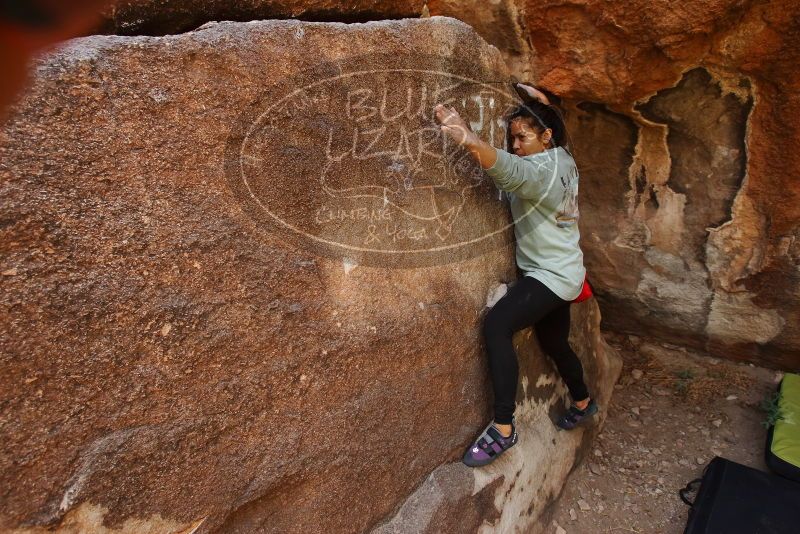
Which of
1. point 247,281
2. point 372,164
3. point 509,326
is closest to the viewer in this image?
point 247,281

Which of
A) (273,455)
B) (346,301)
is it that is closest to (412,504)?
(273,455)

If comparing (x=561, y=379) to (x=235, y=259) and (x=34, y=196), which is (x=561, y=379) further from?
(x=34, y=196)

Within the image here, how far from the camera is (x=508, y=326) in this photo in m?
1.44

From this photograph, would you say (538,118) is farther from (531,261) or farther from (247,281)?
(247,281)

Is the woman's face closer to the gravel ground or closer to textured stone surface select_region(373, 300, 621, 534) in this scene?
textured stone surface select_region(373, 300, 621, 534)

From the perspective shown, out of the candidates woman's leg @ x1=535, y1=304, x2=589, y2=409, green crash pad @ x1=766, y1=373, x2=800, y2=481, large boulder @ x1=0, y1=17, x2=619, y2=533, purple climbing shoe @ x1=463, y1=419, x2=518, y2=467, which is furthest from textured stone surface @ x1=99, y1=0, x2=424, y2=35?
green crash pad @ x1=766, y1=373, x2=800, y2=481

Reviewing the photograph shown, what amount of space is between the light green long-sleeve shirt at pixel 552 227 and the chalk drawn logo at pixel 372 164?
0.29 feet

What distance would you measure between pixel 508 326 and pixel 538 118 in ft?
1.81

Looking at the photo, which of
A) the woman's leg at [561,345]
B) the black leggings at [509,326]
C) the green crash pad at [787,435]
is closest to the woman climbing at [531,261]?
the black leggings at [509,326]

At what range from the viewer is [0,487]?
2.63 ft

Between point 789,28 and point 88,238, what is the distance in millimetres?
1706

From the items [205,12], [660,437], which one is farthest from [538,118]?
[660,437]

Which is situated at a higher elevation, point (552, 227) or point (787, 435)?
point (552, 227)

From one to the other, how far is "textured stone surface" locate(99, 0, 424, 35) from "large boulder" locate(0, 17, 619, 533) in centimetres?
14
